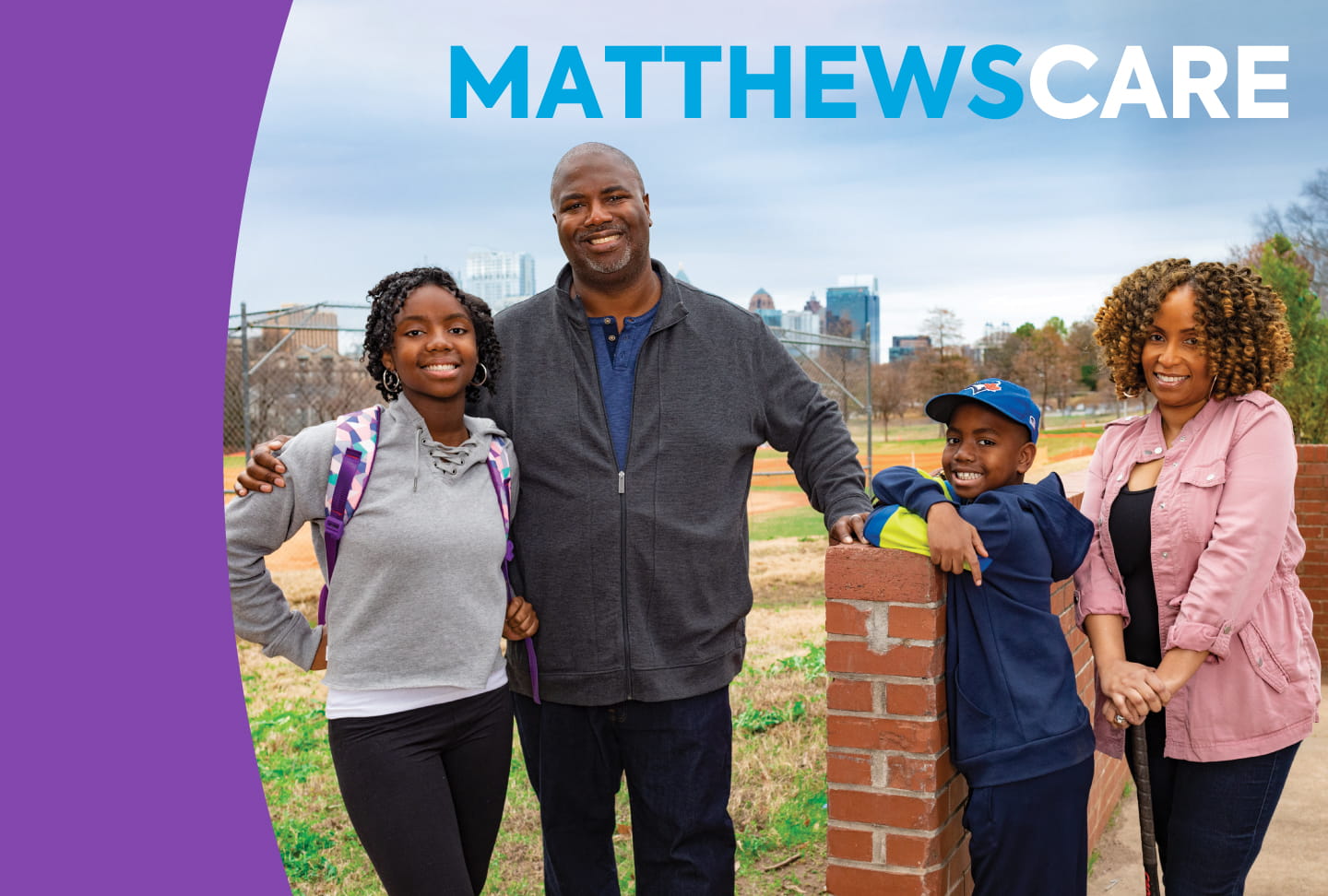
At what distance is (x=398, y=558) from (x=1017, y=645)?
1.47 metres

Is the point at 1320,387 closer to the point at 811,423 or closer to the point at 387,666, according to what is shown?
the point at 811,423

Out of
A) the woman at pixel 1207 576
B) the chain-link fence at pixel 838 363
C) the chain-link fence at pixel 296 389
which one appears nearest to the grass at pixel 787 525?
the chain-link fence at pixel 838 363

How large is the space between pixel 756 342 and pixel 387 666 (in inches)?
53.6

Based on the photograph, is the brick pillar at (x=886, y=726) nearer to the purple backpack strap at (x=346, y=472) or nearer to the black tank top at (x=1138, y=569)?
the black tank top at (x=1138, y=569)

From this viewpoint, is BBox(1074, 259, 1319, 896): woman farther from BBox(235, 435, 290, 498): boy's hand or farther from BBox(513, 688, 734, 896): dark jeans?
BBox(235, 435, 290, 498): boy's hand

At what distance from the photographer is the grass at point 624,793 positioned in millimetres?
4617

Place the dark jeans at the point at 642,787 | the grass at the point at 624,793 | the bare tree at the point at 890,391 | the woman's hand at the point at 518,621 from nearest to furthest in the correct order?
1. the woman's hand at the point at 518,621
2. the dark jeans at the point at 642,787
3. the grass at the point at 624,793
4. the bare tree at the point at 890,391

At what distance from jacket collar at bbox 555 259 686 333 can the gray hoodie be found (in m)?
0.60

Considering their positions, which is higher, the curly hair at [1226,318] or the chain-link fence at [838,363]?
the chain-link fence at [838,363]

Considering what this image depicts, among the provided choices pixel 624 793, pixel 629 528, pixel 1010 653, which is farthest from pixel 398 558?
pixel 624 793

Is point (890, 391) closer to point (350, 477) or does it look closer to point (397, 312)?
point (397, 312)

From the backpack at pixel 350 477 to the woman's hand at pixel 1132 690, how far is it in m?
1.49

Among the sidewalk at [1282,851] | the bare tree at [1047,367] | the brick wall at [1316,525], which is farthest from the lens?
the bare tree at [1047,367]

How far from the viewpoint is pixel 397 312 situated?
289cm
